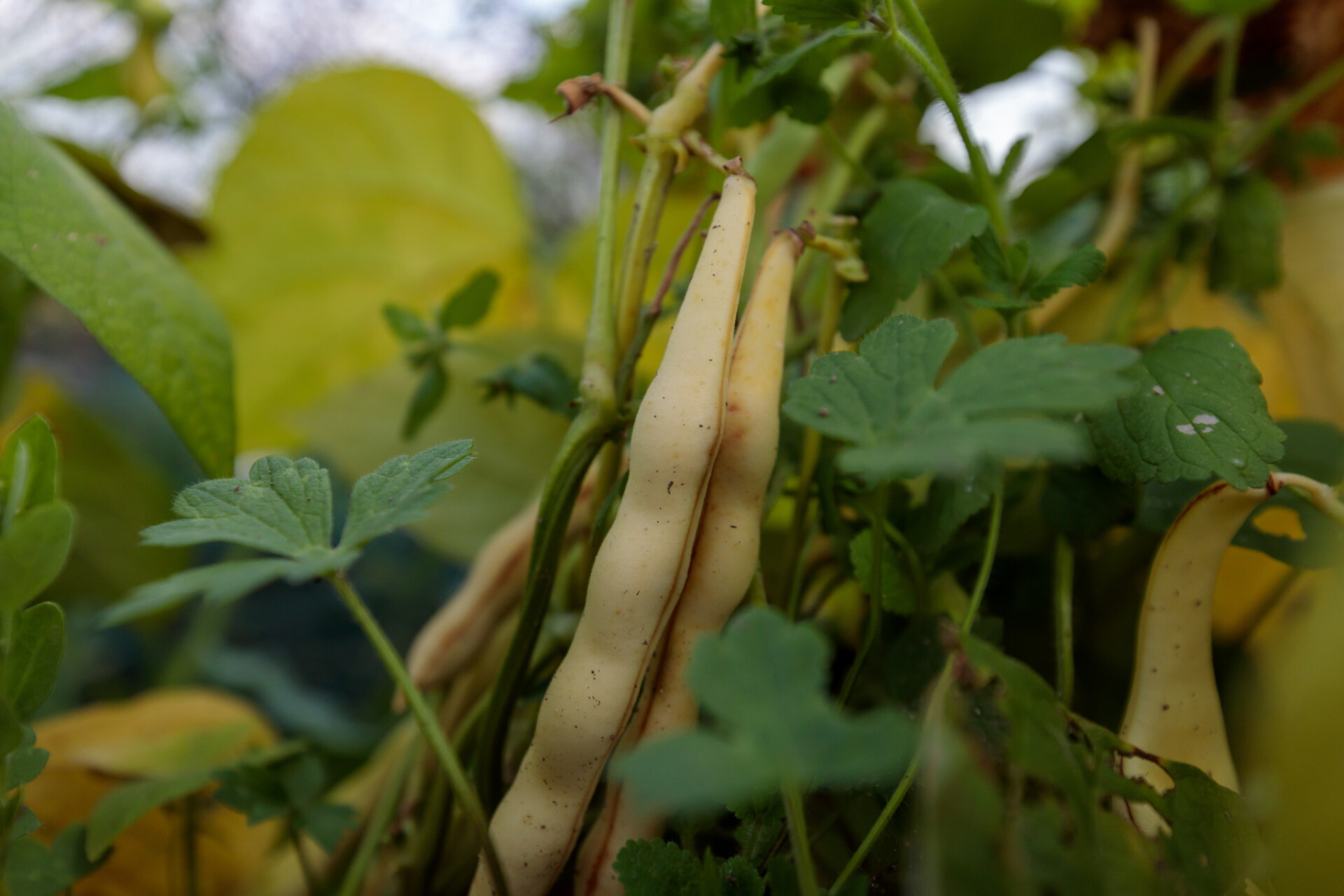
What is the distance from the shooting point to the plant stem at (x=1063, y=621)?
238 mm

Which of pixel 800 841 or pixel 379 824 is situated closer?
pixel 800 841

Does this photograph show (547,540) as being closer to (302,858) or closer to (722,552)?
(722,552)

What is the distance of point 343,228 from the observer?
25.4 inches

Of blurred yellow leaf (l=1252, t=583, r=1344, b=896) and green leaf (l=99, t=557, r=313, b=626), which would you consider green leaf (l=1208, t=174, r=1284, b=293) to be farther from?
green leaf (l=99, t=557, r=313, b=626)

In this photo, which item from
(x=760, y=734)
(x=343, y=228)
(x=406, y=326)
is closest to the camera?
(x=760, y=734)

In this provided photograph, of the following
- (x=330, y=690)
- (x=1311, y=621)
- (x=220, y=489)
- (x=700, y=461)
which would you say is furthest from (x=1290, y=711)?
(x=330, y=690)

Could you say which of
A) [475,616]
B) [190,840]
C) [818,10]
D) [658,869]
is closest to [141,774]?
[190,840]

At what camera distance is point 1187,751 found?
0.73 feet

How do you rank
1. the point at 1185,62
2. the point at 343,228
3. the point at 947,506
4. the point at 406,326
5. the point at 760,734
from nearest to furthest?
the point at 760,734 < the point at 947,506 < the point at 406,326 < the point at 1185,62 < the point at 343,228

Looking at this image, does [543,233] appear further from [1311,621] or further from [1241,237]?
[1311,621]

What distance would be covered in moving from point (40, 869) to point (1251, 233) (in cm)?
49

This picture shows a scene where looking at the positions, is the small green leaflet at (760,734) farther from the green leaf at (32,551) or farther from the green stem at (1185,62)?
the green stem at (1185,62)

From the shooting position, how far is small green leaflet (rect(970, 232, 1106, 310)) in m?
0.22

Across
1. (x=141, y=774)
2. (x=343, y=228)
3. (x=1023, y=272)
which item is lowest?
(x=141, y=774)
